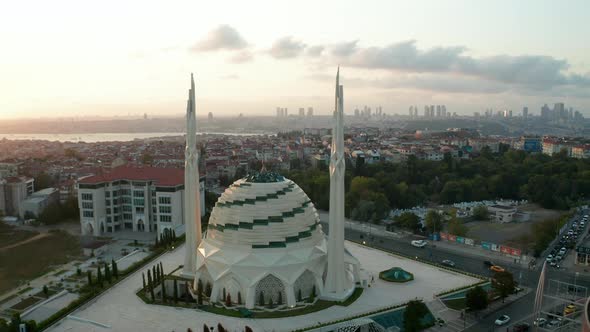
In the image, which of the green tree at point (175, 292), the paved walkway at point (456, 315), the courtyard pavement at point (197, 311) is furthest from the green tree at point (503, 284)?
the green tree at point (175, 292)

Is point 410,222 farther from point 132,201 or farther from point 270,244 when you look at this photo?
point 132,201

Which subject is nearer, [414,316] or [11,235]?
[414,316]

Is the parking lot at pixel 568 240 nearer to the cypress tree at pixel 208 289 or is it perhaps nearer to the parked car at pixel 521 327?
the parked car at pixel 521 327

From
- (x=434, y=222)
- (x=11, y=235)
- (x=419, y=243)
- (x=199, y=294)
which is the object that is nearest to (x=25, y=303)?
(x=199, y=294)

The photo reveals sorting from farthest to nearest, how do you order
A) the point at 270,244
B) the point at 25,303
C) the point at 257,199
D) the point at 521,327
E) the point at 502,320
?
the point at 25,303, the point at 257,199, the point at 270,244, the point at 502,320, the point at 521,327

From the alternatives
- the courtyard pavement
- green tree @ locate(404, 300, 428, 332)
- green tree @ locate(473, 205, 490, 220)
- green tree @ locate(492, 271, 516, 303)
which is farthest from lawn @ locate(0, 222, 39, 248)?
green tree @ locate(473, 205, 490, 220)

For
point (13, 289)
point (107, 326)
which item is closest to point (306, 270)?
point (107, 326)
